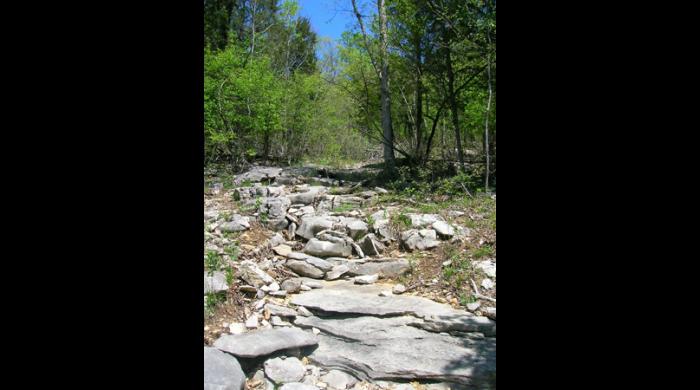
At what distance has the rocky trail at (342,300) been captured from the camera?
8.79ft

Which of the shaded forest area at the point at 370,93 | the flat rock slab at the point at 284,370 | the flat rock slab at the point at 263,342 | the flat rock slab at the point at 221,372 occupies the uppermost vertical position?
the shaded forest area at the point at 370,93

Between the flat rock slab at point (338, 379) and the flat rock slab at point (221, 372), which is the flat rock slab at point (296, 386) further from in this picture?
the flat rock slab at point (221, 372)

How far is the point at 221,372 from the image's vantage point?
2324 mm

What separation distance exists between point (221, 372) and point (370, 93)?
9126mm


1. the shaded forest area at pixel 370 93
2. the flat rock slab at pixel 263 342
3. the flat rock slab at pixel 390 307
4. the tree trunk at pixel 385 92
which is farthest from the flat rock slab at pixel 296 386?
the tree trunk at pixel 385 92

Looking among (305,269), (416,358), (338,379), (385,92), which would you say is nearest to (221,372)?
(338,379)

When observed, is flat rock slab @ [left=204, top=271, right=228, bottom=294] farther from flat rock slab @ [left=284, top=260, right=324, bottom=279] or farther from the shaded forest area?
the shaded forest area

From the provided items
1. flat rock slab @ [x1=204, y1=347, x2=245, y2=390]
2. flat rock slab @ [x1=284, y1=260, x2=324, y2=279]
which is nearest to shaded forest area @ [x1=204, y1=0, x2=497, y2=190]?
flat rock slab @ [x1=284, y1=260, x2=324, y2=279]

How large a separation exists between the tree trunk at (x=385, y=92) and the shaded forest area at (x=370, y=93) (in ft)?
0.07
